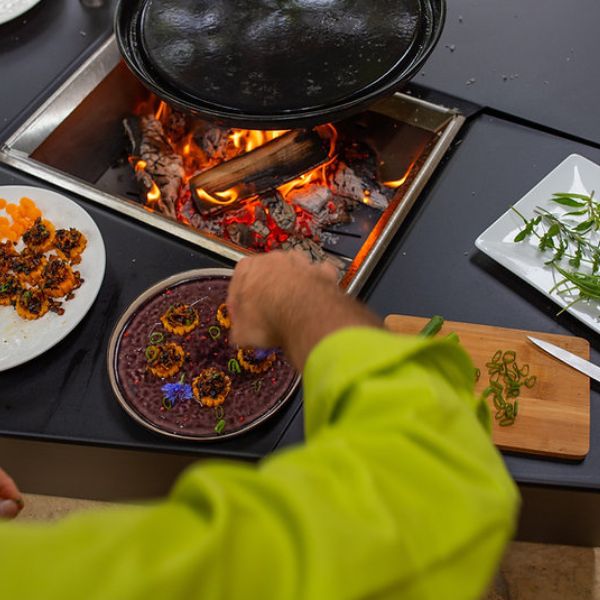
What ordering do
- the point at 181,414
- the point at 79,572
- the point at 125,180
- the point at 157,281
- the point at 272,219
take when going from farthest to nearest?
the point at 125,180
the point at 272,219
the point at 157,281
the point at 181,414
the point at 79,572

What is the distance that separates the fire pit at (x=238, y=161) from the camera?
199 centimetres

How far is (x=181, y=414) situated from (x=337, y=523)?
35.5 inches

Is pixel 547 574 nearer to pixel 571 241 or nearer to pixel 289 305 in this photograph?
pixel 571 241

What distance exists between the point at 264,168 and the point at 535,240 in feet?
2.62

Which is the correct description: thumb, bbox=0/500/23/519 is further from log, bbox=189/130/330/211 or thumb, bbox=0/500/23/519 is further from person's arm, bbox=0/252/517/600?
log, bbox=189/130/330/211

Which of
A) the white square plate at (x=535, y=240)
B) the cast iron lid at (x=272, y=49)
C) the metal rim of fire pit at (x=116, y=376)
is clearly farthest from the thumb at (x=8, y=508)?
the white square plate at (x=535, y=240)

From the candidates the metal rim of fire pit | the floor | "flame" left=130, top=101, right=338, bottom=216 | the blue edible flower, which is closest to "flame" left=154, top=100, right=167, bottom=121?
"flame" left=130, top=101, right=338, bottom=216

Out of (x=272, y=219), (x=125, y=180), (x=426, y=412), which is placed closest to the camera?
Answer: (x=426, y=412)

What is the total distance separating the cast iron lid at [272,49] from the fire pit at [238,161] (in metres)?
0.28

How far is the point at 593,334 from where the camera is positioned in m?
1.60

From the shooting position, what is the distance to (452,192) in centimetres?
183

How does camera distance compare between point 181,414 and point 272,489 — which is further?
point 181,414

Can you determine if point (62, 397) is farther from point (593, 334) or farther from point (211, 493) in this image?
point (593, 334)

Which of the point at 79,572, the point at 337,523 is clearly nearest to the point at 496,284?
the point at 337,523
